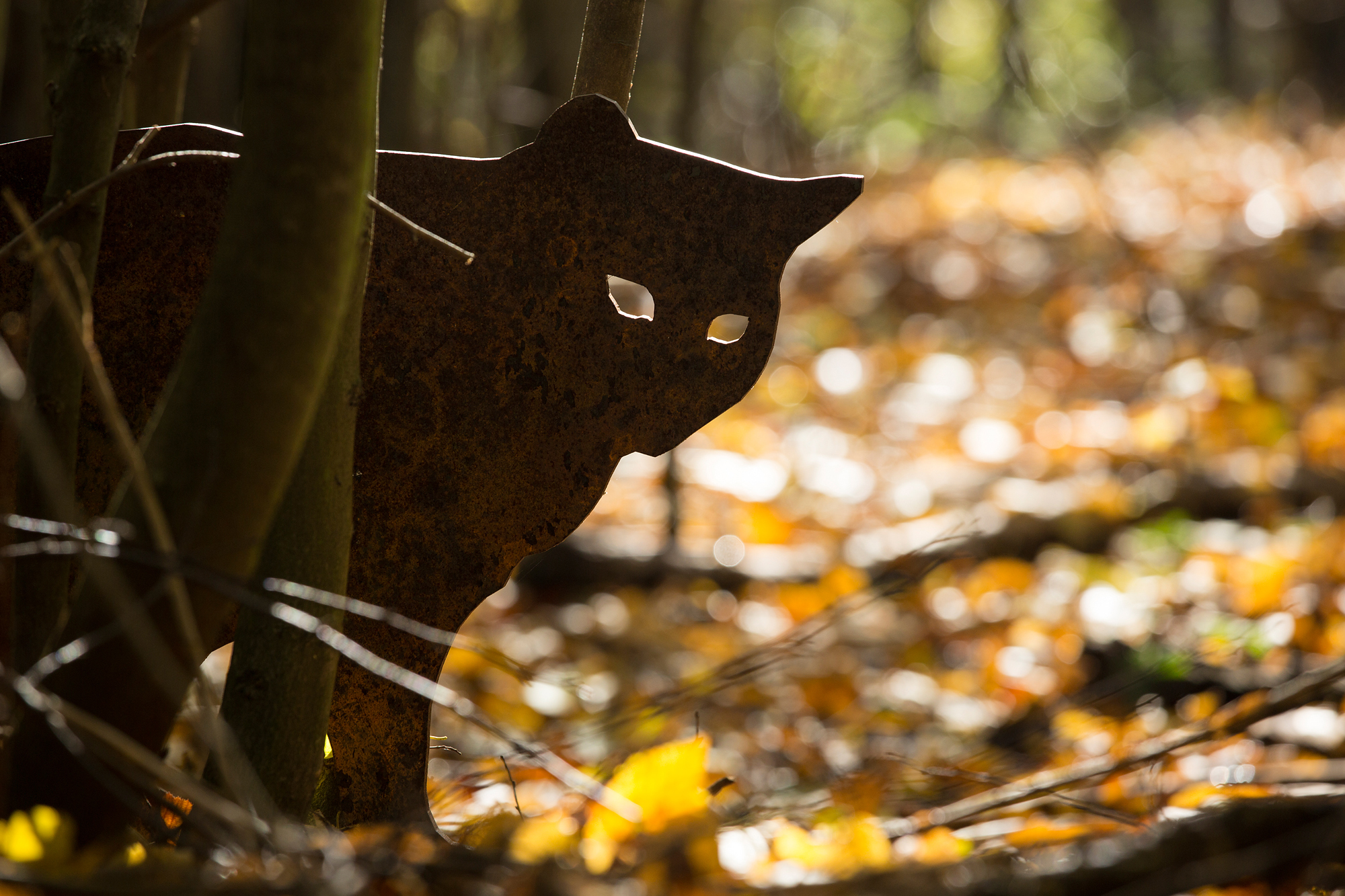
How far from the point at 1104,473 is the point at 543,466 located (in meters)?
3.79

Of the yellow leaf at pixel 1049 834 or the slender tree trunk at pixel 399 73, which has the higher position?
the slender tree trunk at pixel 399 73

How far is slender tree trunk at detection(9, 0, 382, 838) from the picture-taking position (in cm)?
99

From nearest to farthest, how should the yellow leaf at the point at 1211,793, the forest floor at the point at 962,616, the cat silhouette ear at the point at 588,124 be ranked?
the forest floor at the point at 962,616, the cat silhouette ear at the point at 588,124, the yellow leaf at the point at 1211,793

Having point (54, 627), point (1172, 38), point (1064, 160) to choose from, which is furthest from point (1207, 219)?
point (1172, 38)

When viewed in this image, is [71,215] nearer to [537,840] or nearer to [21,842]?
[21,842]

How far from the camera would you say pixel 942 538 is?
4.75 ft

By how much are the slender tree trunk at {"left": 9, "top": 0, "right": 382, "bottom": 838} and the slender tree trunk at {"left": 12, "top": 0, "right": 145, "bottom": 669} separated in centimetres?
38

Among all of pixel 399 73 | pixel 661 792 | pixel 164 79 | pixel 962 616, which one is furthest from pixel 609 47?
pixel 399 73

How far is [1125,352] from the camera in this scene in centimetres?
611

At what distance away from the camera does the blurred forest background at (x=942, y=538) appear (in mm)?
1729

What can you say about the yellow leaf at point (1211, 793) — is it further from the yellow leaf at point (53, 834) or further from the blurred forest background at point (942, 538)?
the yellow leaf at point (53, 834)

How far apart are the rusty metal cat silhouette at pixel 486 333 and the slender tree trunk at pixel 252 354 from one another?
1.14 feet

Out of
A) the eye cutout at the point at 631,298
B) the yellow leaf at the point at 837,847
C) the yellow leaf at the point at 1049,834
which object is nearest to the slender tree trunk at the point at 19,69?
the eye cutout at the point at 631,298

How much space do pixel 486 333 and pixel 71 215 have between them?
1.85 ft
